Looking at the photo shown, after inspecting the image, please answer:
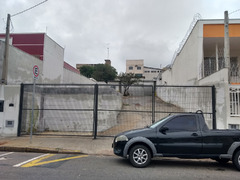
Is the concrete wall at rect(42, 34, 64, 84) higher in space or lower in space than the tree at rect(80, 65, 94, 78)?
lower

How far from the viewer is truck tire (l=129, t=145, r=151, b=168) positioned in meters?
5.53

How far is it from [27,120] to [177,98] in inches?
402

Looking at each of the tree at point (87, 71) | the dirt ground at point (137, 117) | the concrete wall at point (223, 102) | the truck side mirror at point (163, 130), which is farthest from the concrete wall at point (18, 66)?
the tree at point (87, 71)

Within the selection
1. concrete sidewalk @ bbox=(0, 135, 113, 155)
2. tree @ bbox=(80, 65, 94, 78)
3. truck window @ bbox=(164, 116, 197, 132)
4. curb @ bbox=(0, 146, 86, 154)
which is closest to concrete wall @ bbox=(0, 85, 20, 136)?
concrete sidewalk @ bbox=(0, 135, 113, 155)

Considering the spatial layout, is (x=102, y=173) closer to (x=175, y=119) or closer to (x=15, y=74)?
(x=175, y=119)

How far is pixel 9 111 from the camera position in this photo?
987 centimetres

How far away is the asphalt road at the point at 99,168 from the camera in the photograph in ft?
15.8

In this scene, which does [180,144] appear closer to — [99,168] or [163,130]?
[163,130]

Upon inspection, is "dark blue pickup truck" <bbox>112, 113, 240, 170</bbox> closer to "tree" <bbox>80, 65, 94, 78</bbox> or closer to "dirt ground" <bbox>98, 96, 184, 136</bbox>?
"dirt ground" <bbox>98, 96, 184, 136</bbox>

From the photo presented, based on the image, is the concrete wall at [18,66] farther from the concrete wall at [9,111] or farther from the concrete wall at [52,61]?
the concrete wall at [9,111]

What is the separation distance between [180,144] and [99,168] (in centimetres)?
234

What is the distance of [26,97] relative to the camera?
1021cm

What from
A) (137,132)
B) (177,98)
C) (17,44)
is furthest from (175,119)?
(17,44)

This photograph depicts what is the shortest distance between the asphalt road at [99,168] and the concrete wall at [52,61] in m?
11.6
